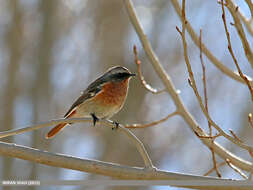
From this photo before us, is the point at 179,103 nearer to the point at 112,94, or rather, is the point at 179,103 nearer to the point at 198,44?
the point at 198,44

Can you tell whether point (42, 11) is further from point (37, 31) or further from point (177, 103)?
point (177, 103)

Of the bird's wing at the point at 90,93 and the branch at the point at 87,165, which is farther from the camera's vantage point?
the bird's wing at the point at 90,93

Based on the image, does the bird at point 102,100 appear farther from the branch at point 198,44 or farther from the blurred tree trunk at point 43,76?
the blurred tree trunk at point 43,76

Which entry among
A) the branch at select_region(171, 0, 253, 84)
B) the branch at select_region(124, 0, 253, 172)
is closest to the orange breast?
the branch at select_region(124, 0, 253, 172)

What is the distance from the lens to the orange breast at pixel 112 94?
20.3 ft

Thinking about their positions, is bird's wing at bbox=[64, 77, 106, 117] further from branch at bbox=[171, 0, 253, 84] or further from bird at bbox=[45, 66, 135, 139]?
branch at bbox=[171, 0, 253, 84]

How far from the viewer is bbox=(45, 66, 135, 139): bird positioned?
6.15 m

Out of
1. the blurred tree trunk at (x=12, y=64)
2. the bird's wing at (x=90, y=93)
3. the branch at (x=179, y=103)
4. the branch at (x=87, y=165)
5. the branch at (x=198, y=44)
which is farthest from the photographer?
the blurred tree trunk at (x=12, y=64)

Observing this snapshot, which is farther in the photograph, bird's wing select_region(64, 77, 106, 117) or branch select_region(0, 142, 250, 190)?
bird's wing select_region(64, 77, 106, 117)

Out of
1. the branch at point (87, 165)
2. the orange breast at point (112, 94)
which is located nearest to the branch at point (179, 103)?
the branch at point (87, 165)

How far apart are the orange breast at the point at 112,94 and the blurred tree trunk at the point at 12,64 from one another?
4.73 meters

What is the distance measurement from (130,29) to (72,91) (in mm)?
2238

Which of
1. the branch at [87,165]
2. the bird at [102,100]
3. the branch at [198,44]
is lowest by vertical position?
the branch at [87,165]

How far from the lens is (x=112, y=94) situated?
623cm
